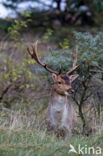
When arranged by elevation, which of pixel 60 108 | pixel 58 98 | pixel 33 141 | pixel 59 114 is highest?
pixel 58 98

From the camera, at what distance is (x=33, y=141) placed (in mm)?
8266

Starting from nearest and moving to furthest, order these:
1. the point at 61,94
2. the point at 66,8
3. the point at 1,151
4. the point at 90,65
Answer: the point at 1,151
the point at 61,94
the point at 90,65
the point at 66,8

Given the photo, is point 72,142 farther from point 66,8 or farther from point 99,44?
point 66,8

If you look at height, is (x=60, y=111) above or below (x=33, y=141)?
above

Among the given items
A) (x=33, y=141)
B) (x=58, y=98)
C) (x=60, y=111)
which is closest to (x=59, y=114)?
(x=60, y=111)

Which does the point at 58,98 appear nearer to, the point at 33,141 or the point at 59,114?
the point at 59,114

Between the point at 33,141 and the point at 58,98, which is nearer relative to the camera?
the point at 33,141

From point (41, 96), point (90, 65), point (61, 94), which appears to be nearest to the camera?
point (61, 94)

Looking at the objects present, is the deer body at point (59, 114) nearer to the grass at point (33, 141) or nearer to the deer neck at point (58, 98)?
the deer neck at point (58, 98)

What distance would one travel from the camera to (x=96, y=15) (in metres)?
24.0

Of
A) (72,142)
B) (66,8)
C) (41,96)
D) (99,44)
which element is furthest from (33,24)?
(72,142)

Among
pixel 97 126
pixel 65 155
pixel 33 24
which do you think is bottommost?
pixel 65 155

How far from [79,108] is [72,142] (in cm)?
187

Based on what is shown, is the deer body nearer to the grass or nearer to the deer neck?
the deer neck
